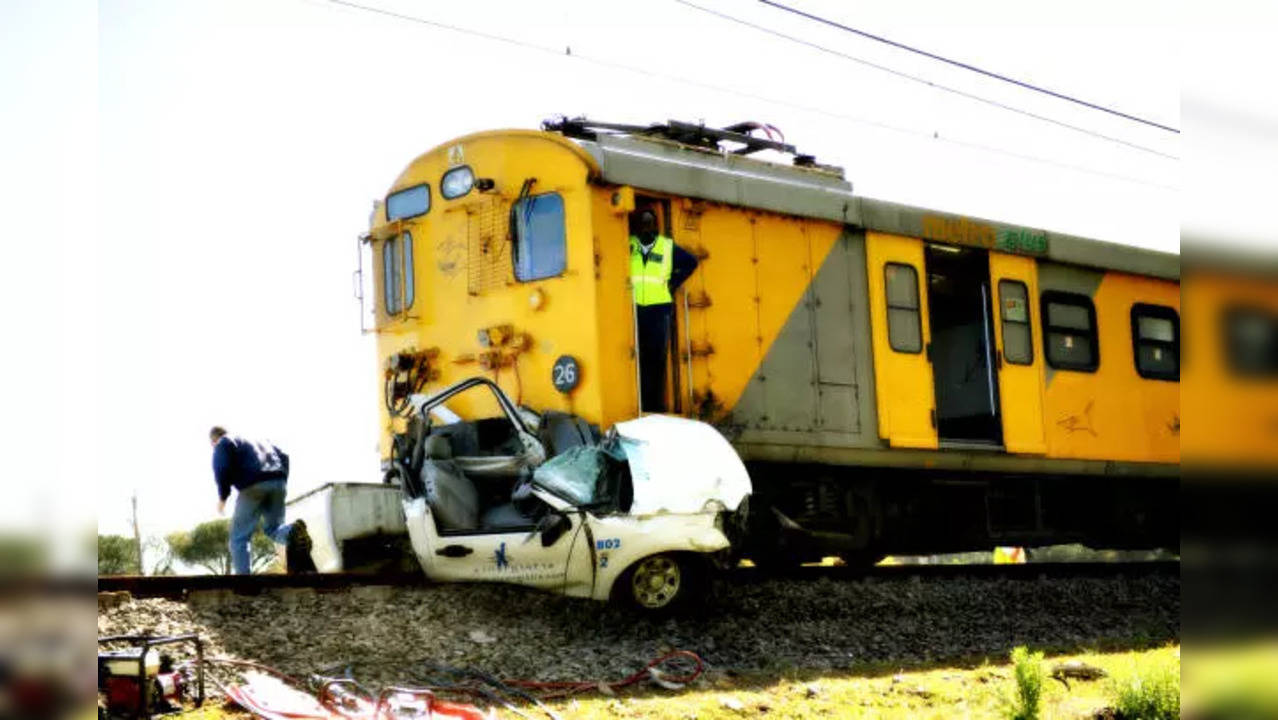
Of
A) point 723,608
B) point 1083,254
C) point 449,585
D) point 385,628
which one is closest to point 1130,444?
point 1083,254

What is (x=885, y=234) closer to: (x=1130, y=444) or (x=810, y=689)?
(x=1130, y=444)

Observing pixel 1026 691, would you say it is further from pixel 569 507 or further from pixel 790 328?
pixel 790 328

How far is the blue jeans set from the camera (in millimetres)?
10094

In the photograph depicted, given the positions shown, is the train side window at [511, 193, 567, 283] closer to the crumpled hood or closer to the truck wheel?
the crumpled hood

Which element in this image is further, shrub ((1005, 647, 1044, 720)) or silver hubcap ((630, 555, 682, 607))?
silver hubcap ((630, 555, 682, 607))

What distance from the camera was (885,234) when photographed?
12.0 metres

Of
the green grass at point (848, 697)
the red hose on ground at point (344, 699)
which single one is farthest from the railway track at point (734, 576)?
the green grass at point (848, 697)

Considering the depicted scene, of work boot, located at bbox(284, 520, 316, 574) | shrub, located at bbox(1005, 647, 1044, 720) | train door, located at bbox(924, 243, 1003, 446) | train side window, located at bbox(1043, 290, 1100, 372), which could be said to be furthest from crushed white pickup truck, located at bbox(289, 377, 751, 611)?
train side window, located at bbox(1043, 290, 1100, 372)

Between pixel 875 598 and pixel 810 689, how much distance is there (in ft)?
11.8

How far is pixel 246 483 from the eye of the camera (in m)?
10.0

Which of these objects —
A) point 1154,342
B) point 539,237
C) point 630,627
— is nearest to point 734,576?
point 630,627

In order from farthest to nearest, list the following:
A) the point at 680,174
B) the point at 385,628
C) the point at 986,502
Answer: the point at 986,502
the point at 680,174
the point at 385,628

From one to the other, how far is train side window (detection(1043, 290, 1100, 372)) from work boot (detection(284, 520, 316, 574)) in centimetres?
793

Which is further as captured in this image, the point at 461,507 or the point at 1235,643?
the point at 461,507
